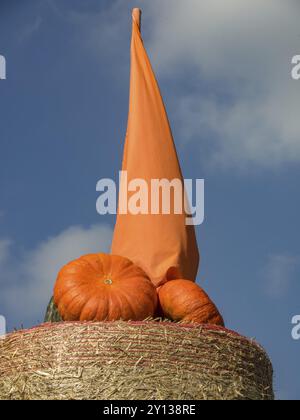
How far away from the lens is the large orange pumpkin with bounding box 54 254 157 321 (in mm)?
5383

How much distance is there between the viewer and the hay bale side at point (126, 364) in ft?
15.9

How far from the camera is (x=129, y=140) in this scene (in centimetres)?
658

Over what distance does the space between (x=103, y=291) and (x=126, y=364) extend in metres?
0.68

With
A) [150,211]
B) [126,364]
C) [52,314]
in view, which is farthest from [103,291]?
[150,211]

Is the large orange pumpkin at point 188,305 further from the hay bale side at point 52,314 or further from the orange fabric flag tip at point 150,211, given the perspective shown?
the hay bale side at point 52,314

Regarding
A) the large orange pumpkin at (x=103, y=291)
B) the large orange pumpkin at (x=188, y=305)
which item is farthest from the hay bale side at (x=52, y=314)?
the large orange pumpkin at (x=188, y=305)

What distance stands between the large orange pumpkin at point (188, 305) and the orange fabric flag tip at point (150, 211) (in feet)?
1.55

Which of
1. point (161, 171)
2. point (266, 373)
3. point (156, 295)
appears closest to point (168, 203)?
point (161, 171)

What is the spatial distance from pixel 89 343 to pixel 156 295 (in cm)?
84

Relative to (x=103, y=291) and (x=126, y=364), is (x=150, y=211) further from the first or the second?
(x=126, y=364)

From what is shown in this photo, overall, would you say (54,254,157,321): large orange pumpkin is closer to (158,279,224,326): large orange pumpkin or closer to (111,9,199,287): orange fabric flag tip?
(158,279,224,326): large orange pumpkin

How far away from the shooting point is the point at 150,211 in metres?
6.34
